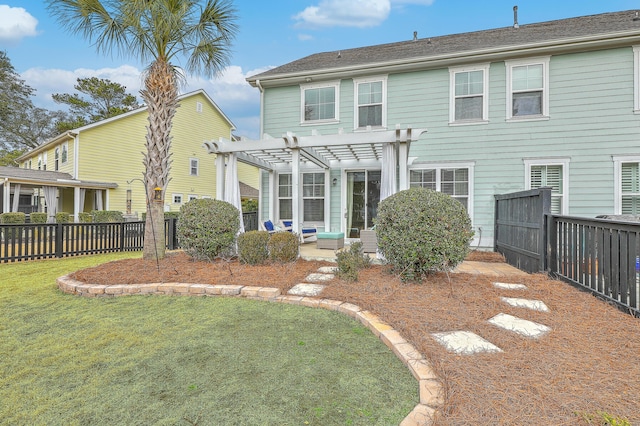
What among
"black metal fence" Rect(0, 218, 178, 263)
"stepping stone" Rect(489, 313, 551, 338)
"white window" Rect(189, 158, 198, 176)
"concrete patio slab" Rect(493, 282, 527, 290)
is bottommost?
"stepping stone" Rect(489, 313, 551, 338)

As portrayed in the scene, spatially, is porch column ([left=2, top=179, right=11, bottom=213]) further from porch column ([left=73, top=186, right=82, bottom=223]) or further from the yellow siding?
the yellow siding

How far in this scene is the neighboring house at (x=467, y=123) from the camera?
7395mm

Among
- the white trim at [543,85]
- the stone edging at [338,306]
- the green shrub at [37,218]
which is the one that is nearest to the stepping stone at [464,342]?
the stone edging at [338,306]

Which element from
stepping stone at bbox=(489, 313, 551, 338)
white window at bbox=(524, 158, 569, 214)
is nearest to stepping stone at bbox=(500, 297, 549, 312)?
stepping stone at bbox=(489, 313, 551, 338)

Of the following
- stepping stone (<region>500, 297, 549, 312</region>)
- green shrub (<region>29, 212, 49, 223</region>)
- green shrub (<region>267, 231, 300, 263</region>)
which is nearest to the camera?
stepping stone (<region>500, 297, 549, 312</region>)

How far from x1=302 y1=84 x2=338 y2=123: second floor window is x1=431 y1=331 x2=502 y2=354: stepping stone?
25.3 ft

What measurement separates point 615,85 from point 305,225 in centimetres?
870

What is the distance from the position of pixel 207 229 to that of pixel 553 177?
8.53 meters

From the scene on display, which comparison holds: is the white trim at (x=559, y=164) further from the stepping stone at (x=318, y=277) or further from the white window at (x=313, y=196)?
the stepping stone at (x=318, y=277)

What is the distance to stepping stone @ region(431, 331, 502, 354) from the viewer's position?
7.91ft

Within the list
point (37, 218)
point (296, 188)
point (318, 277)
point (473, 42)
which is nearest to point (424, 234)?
point (318, 277)

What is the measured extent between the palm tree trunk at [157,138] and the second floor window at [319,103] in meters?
4.16

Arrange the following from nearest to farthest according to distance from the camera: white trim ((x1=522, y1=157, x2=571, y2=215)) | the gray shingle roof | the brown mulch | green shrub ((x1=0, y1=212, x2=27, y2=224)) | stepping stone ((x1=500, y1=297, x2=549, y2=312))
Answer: the brown mulch, stepping stone ((x1=500, y1=297, x2=549, y2=312)), the gray shingle roof, white trim ((x1=522, y1=157, x2=571, y2=215)), green shrub ((x1=0, y1=212, x2=27, y2=224))

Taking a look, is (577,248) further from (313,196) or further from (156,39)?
(156,39)
